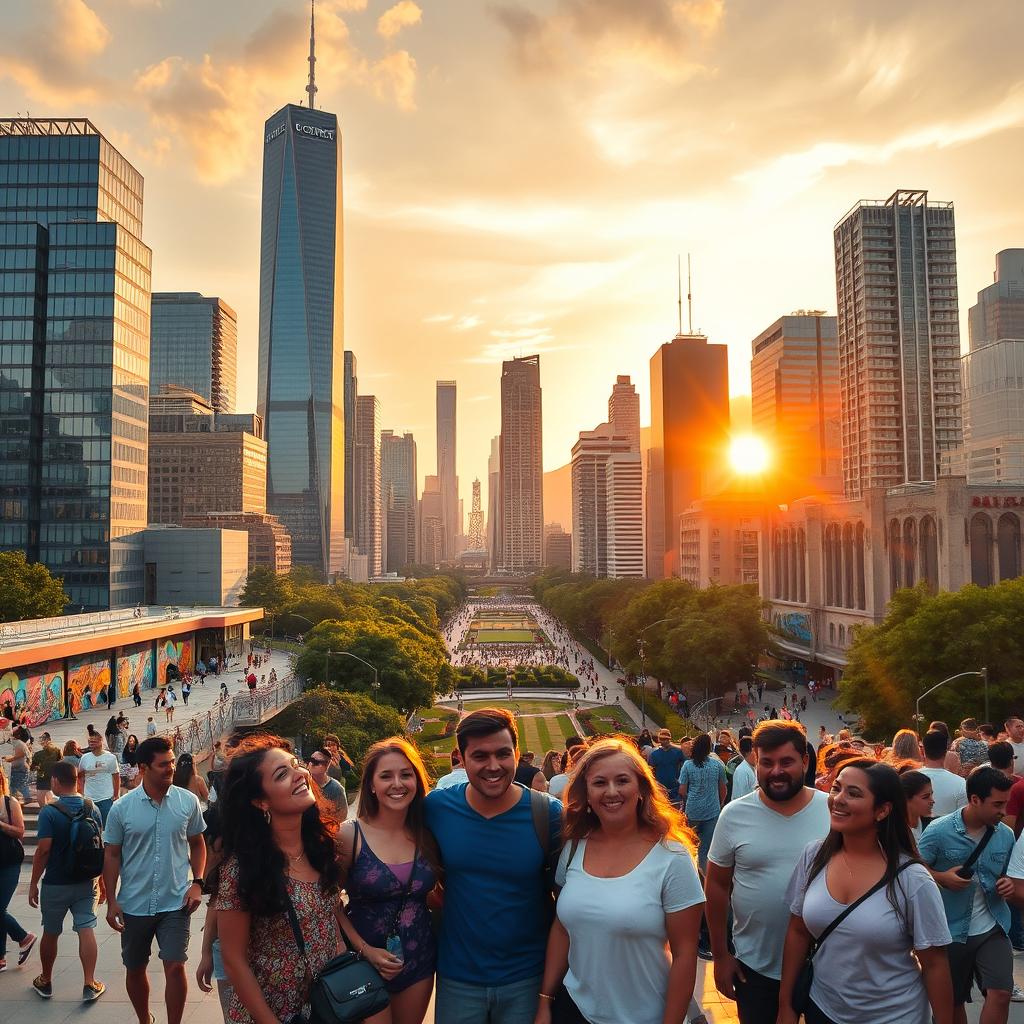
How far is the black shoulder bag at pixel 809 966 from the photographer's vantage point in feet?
16.3

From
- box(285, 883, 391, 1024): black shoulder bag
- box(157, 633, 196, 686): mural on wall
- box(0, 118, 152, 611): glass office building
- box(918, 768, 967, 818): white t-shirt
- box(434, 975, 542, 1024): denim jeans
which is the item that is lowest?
box(157, 633, 196, 686): mural on wall

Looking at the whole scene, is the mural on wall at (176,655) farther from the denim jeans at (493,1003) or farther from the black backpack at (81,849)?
the denim jeans at (493,1003)

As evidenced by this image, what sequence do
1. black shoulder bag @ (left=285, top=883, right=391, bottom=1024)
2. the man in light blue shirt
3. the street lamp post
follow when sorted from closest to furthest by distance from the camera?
black shoulder bag @ (left=285, top=883, right=391, bottom=1024) < the man in light blue shirt < the street lamp post

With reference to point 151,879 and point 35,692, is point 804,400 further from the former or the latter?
point 151,879

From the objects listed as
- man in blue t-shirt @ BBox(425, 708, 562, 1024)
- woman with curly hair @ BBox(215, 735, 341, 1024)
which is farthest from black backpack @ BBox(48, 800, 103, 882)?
man in blue t-shirt @ BBox(425, 708, 562, 1024)

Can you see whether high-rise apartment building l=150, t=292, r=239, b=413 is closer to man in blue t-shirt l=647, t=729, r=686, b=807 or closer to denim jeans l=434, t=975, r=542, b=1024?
man in blue t-shirt l=647, t=729, r=686, b=807

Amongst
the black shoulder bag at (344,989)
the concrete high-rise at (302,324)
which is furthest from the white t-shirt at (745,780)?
the concrete high-rise at (302,324)

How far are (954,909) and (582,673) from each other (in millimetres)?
69387

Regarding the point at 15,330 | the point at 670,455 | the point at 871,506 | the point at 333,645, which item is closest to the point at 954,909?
the point at 333,645

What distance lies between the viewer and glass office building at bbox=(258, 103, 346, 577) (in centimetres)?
15538

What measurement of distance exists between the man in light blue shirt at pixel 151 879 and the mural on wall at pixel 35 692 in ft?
97.7

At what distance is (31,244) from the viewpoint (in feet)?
228

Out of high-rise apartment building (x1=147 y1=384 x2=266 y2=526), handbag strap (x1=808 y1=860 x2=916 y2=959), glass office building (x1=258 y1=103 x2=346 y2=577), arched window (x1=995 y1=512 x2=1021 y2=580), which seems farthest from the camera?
glass office building (x1=258 y1=103 x2=346 y2=577)

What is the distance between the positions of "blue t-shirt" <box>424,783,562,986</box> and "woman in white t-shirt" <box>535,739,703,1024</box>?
193mm
